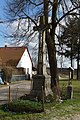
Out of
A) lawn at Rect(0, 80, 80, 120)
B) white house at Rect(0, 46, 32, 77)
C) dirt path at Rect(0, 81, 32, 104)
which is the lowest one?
dirt path at Rect(0, 81, 32, 104)

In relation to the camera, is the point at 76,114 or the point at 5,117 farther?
the point at 76,114

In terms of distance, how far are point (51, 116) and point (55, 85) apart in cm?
845

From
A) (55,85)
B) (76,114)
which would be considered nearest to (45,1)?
(55,85)

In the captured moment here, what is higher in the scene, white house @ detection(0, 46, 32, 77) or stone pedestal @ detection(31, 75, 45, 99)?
white house @ detection(0, 46, 32, 77)

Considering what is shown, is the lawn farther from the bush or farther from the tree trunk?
the tree trunk

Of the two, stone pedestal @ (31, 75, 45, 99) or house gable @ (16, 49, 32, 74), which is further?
house gable @ (16, 49, 32, 74)

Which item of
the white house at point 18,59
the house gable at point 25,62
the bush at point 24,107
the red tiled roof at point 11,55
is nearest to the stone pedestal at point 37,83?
the bush at point 24,107

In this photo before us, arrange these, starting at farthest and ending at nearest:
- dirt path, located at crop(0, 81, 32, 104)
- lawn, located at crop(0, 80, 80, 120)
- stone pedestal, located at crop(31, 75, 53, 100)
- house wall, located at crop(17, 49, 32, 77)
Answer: house wall, located at crop(17, 49, 32, 77) < dirt path, located at crop(0, 81, 32, 104) < stone pedestal, located at crop(31, 75, 53, 100) < lawn, located at crop(0, 80, 80, 120)

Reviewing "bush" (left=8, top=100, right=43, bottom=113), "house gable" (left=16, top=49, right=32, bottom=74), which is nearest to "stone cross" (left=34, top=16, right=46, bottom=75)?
"bush" (left=8, top=100, right=43, bottom=113)

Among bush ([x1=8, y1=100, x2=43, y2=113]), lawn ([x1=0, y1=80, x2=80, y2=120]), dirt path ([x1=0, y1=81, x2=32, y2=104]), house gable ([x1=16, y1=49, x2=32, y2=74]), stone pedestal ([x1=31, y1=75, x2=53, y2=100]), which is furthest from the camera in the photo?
house gable ([x1=16, y1=49, x2=32, y2=74])

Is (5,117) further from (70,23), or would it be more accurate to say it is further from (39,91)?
(70,23)

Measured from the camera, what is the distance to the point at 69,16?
83.8 ft

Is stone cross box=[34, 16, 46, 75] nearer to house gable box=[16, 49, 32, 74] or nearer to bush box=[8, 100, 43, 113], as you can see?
bush box=[8, 100, 43, 113]

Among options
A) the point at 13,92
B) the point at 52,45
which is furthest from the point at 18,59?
the point at 52,45
